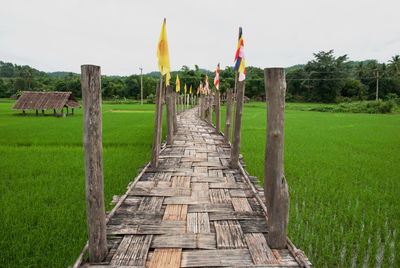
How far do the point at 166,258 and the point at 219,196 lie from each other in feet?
4.63

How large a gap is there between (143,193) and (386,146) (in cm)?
759

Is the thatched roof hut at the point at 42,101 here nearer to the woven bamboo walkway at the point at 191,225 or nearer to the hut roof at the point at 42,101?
the hut roof at the point at 42,101

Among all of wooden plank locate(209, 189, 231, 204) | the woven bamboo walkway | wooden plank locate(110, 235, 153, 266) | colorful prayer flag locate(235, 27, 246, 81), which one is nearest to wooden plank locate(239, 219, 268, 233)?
the woven bamboo walkway

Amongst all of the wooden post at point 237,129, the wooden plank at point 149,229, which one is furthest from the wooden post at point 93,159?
the wooden post at point 237,129

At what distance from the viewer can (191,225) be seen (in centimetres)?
264

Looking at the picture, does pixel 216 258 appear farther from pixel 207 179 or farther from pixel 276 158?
pixel 207 179

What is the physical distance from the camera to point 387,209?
11.4 feet

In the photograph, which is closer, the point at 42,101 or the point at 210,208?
the point at 210,208

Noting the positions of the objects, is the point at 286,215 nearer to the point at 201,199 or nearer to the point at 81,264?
the point at 201,199

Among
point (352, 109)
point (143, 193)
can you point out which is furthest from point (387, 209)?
point (352, 109)

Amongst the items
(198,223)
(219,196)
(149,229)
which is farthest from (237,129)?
(149,229)

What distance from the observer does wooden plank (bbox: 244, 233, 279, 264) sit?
82.4 inches

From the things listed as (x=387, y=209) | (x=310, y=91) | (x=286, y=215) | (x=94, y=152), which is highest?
(x=310, y=91)

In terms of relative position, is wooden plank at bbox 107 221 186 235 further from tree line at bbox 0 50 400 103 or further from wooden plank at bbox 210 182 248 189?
tree line at bbox 0 50 400 103
